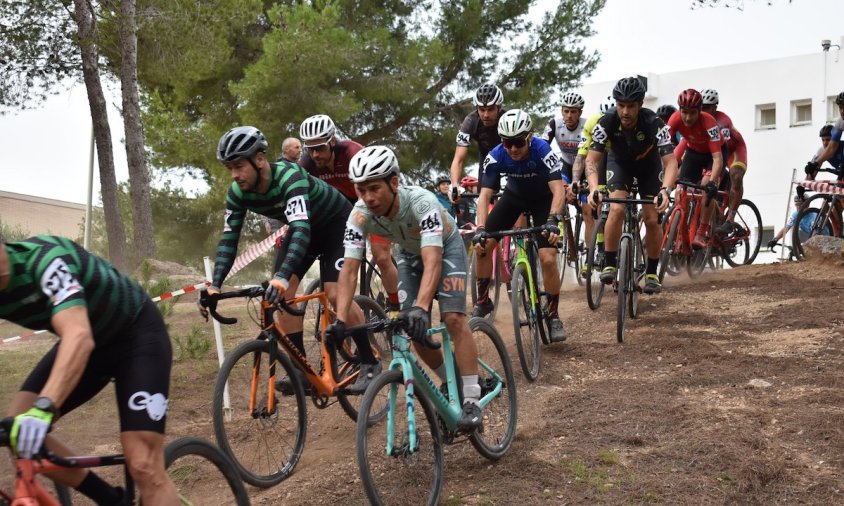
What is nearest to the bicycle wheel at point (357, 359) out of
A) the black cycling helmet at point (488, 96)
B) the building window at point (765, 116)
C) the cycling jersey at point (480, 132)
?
the cycling jersey at point (480, 132)

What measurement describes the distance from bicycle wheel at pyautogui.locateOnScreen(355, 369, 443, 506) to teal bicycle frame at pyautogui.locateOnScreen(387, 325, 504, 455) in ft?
0.03

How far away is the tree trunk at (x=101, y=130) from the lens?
17.6m

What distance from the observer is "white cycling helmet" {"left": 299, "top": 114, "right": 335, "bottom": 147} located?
8.23 m

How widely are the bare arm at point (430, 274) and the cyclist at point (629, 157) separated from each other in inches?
155

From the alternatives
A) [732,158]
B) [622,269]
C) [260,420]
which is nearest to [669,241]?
[622,269]

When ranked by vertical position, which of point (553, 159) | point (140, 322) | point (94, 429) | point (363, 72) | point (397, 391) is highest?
point (363, 72)

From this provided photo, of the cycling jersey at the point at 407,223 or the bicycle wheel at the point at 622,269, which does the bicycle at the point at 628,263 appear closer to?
the bicycle wheel at the point at 622,269

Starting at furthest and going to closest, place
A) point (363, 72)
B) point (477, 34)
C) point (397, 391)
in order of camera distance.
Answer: point (477, 34) → point (363, 72) → point (397, 391)

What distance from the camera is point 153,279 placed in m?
16.6

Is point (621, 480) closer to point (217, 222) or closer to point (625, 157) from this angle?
point (625, 157)

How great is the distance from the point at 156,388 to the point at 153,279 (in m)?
13.0

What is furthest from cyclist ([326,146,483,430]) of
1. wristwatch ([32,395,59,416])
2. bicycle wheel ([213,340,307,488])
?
wristwatch ([32,395,59,416])

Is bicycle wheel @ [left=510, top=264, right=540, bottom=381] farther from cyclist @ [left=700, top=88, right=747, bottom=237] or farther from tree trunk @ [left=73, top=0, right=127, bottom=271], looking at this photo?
tree trunk @ [left=73, top=0, right=127, bottom=271]

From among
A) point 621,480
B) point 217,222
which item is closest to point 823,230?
point 621,480
